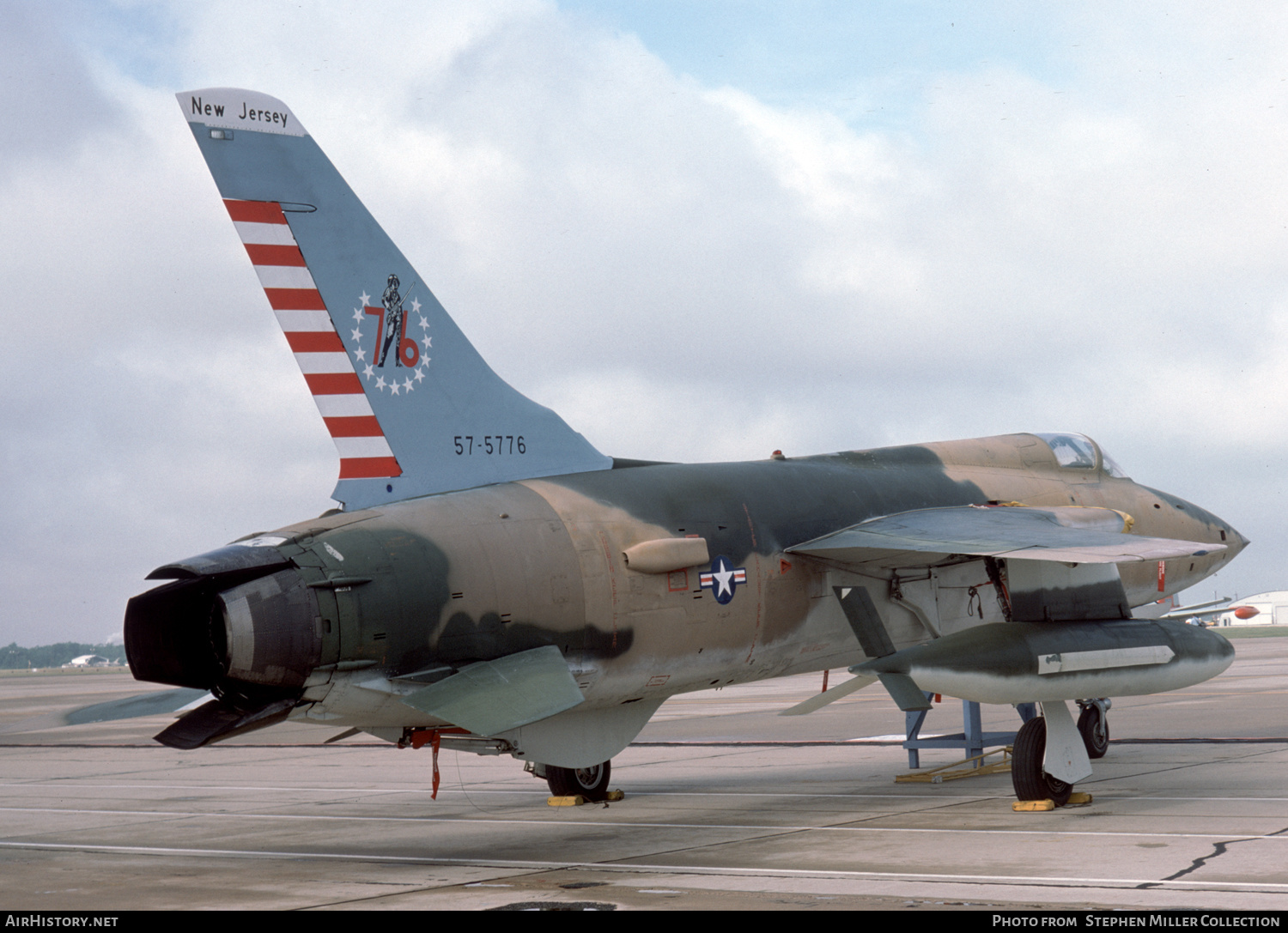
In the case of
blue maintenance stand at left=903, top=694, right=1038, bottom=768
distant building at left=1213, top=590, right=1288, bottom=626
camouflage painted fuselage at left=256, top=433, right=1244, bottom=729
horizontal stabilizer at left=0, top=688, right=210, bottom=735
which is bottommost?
distant building at left=1213, top=590, right=1288, bottom=626

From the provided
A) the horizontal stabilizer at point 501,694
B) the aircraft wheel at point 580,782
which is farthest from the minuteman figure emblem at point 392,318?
the aircraft wheel at point 580,782

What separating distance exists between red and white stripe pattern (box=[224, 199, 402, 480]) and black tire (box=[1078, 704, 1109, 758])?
8.64 meters

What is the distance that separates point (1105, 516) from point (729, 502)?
394 cm

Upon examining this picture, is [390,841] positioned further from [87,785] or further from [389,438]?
[87,785]

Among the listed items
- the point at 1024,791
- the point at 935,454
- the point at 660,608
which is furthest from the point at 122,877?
the point at 935,454

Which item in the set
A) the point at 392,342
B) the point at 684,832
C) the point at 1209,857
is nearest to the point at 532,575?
the point at 392,342

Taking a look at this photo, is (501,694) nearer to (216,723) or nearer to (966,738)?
(216,723)

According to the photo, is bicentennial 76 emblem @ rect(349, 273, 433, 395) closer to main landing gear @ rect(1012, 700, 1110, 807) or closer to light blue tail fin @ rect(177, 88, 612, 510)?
light blue tail fin @ rect(177, 88, 612, 510)

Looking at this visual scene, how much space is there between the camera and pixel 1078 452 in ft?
48.7

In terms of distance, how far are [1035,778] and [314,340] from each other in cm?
723

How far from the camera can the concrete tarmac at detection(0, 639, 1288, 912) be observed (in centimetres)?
801

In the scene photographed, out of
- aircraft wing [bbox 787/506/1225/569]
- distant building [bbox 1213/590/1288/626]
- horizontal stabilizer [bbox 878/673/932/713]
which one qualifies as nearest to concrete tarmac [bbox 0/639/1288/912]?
horizontal stabilizer [bbox 878/673/932/713]

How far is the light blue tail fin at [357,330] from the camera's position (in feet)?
35.7

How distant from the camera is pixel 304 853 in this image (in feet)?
35.1
